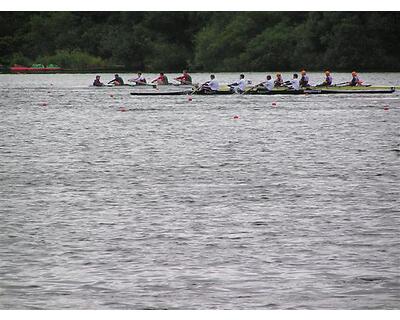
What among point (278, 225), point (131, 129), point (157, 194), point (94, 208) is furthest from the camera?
point (131, 129)

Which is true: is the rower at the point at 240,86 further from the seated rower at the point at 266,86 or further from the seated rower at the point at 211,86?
the seated rower at the point at 211,86

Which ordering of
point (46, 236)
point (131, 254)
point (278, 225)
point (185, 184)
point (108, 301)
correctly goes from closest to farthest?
1. point (108, 301)
2. point (131, 254)
3. point (46, 236)
4. point (278, 225)
5. point (185, 184)

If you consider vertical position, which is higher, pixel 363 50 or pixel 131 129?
pixel 363 50

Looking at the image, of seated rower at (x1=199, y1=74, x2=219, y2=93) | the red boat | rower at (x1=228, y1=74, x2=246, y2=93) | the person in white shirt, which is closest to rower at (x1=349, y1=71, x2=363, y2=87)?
the person in white shirt

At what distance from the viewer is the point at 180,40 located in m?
41.2

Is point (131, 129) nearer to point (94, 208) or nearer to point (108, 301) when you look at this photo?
point (94, 208)

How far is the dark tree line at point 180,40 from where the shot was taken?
3194 cm

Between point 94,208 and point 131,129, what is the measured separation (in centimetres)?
1410

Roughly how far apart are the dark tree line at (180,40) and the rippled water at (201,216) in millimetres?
4850

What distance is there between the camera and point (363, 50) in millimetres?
27781

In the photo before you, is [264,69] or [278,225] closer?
[278,225]

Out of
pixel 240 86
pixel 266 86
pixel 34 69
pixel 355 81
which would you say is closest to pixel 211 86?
pixel 240 86

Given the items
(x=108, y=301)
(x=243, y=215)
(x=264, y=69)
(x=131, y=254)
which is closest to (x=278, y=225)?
(x=243, y=215)

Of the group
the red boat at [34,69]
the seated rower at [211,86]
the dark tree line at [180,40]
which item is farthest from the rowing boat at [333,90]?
the red boat at [34,69]
